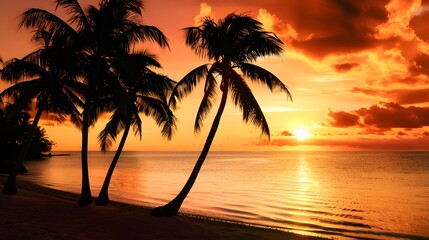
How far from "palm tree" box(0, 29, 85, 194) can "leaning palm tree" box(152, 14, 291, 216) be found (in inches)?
245

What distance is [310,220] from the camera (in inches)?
842

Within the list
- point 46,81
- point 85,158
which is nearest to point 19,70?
point 46,81

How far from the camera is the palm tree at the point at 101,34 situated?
17.8 m

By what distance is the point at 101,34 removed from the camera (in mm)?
17984

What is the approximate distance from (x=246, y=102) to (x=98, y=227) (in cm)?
755

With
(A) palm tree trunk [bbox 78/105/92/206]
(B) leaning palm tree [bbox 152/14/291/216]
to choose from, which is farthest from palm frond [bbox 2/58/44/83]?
(B) leaning palm tree [bbox 152/14/291/216]

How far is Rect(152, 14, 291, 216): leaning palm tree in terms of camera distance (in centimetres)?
1553

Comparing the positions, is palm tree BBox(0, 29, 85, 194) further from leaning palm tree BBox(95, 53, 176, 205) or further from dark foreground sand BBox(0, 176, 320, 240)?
dark foreground sand BBox(0, 176, 320, 240)

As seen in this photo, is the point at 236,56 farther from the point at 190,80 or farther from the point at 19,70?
the point at 19,70

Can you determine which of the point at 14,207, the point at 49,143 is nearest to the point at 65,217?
the point at 14,207

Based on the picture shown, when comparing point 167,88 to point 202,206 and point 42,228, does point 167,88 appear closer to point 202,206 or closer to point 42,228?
point 42,228

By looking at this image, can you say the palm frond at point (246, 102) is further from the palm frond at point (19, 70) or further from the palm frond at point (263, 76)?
the palm frond at point (19, 70)

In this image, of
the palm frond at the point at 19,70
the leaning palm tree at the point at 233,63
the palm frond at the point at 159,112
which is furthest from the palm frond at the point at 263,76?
the palm frond at the point at 19,70

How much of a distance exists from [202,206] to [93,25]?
1467 centimetres
